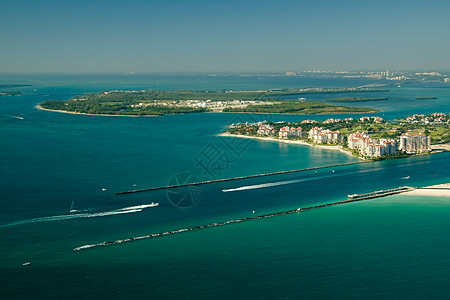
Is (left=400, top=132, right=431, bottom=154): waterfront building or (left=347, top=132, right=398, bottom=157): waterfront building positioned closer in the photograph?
(left=347, top=132, right=398, bottom=157): waterfront building

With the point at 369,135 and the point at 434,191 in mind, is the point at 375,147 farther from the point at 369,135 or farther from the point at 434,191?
the point at 434,191

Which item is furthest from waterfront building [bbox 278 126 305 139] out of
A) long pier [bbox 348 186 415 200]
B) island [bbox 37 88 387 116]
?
island [bbox 37 88 387 116]

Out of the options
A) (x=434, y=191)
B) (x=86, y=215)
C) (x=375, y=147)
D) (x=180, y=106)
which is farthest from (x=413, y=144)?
(x=180, y=106)

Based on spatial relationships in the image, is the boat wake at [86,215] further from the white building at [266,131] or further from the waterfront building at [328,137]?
the white building at [266,131]

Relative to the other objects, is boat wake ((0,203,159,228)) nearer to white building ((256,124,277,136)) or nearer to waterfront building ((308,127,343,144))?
waterfront building ((308,127,343,144))

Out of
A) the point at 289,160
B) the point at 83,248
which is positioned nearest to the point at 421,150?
the point at 289,160

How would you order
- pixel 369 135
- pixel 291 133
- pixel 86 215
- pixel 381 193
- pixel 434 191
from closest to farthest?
pixel 86 215 < pixel 381 193 < pixel 434 191 < pixel 369 135 < pixel 291 133

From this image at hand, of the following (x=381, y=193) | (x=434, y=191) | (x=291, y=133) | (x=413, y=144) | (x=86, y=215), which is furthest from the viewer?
(x=291, y=133)

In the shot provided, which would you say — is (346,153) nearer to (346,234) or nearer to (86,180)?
(346,234)
